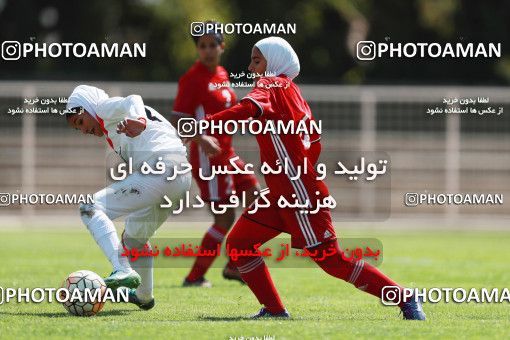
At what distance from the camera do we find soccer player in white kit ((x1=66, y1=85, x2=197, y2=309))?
8836 millimetres

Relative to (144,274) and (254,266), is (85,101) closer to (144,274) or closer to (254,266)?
(144,274)

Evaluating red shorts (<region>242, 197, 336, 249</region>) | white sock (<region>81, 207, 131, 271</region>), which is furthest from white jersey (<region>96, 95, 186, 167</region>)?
red shorts (<region>242, 197, 336, 249</region>)

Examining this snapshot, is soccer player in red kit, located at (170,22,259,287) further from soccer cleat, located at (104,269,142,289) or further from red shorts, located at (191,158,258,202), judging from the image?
soccer cleat, located at (104,269,142,289)

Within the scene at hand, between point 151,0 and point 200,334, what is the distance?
2819cm

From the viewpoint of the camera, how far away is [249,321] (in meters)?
8.70

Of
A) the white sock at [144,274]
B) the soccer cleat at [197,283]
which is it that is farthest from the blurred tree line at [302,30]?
the white sock at [144,274]

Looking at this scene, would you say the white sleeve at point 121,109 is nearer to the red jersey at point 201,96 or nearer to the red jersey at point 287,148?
the red jersey at point 287,148

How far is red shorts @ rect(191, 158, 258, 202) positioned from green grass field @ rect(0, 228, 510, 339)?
938 millimetres

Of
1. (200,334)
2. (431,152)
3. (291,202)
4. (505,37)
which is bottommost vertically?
(200,334)

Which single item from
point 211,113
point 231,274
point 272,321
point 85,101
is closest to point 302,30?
point 211,113

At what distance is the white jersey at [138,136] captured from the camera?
9000 mm

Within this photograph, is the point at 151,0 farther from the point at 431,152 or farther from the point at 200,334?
the point at 200,334

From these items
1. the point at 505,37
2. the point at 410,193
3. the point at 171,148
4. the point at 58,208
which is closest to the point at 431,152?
the point at 410,193

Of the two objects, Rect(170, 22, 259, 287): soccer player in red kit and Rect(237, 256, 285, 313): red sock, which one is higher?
Rect(170, 22, 259, 287): soccer player in red kit
